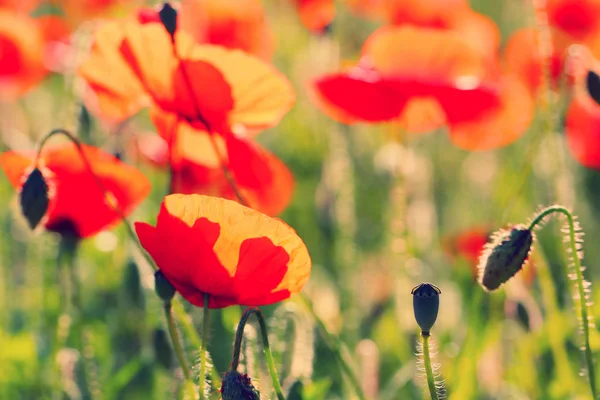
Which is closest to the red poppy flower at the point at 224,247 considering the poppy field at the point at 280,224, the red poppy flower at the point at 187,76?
the poppy field at the point at 280,224

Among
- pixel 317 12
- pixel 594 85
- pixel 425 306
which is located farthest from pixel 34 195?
pixel 317 12

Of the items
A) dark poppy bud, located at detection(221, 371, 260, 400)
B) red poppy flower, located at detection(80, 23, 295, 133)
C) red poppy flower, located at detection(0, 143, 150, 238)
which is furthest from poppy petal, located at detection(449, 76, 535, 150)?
dark poppy bud, located at detection(221, 371, 260, 400)

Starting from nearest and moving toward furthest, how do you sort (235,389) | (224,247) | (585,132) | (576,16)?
(235,389)
(224,247)
(585,132)
(576,16)

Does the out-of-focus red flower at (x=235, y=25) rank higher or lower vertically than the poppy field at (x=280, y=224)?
higher

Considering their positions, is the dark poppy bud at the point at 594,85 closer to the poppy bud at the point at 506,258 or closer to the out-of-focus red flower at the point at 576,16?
the poppy bud at the point at 506,258

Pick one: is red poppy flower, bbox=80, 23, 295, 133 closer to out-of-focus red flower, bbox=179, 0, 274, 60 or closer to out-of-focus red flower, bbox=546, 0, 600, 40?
out-of-focus red flower, bbox=179, 0, 274, 60

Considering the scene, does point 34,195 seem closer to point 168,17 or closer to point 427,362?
point 168,17

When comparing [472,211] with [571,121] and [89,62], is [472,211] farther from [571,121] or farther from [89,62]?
[89,62]
